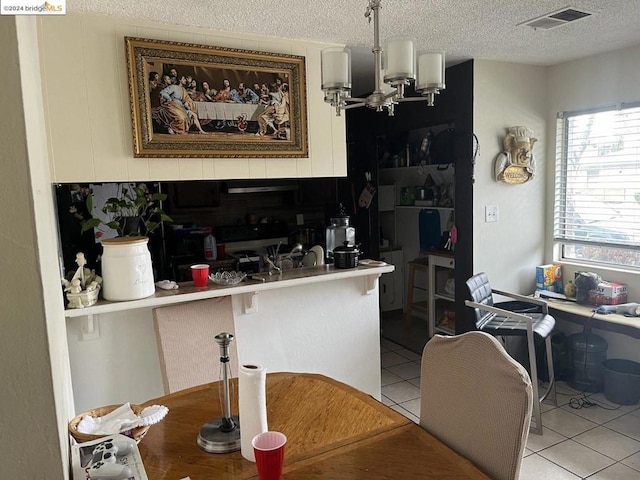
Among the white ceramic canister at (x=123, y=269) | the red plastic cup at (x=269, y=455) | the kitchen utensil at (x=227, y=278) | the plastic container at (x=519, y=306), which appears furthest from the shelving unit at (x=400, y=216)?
the red plastic cup at (x=269, y=455)

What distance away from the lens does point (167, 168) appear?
2.44m

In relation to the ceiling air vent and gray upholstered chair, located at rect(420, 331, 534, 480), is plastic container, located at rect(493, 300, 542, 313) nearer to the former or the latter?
the ceiling air vent

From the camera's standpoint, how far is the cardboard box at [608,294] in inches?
128

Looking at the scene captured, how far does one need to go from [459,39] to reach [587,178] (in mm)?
1535

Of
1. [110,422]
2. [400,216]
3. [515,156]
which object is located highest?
[515,156]

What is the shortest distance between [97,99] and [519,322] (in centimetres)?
271

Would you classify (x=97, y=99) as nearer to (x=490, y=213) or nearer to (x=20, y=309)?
(x=20, y=309)

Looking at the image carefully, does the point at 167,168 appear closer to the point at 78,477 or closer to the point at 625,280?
the point at 78,477

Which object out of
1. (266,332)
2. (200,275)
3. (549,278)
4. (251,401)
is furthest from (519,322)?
(251,401)

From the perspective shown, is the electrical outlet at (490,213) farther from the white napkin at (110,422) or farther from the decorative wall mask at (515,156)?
the white napkin at (110,422)

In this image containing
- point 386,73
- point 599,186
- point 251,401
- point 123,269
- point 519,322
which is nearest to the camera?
point 251,401

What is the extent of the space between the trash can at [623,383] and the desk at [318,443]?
88.8 inches

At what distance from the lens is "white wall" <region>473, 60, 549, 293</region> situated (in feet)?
11.3

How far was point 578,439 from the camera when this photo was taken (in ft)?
9.05
